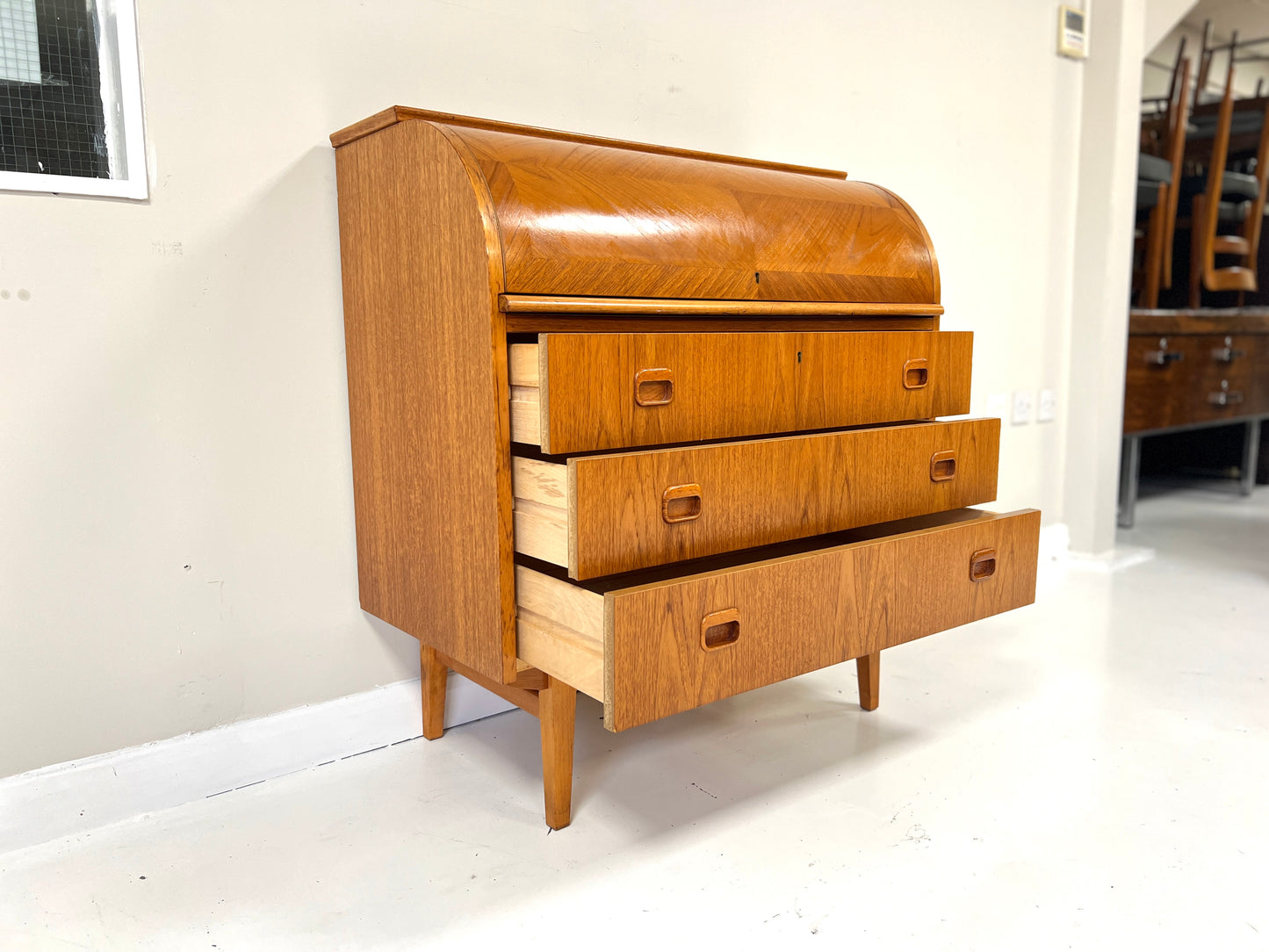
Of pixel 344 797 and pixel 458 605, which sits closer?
pixel 458 605

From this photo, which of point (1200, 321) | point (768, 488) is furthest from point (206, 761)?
point (1200, 321)

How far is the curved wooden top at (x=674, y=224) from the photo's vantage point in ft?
3.95

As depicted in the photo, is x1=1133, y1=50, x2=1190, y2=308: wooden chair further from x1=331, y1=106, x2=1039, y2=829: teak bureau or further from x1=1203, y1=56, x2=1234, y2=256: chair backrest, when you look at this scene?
x1=331, y1=106, x2=1039, y2=829: teak bureau

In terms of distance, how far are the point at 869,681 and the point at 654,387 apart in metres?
0.83

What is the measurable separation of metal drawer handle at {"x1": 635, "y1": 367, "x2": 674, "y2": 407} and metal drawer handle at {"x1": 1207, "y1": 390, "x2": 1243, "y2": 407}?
3.09 m

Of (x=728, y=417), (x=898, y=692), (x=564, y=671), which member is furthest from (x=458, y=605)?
(x=898, y=692)

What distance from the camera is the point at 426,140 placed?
1240 mm

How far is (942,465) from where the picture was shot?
1.54 metres

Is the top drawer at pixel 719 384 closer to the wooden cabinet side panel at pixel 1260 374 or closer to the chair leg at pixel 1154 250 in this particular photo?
the chair leg at pixel 1154 250

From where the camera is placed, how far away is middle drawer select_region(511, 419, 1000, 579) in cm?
112

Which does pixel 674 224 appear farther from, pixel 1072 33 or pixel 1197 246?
pixel 1197 246

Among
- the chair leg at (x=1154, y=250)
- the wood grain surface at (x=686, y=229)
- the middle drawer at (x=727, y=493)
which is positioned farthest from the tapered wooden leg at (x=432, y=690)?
the chair leg at (x=1154, y=250)

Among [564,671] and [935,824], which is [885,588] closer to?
[935,824]

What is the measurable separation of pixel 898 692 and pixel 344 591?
107 cm
